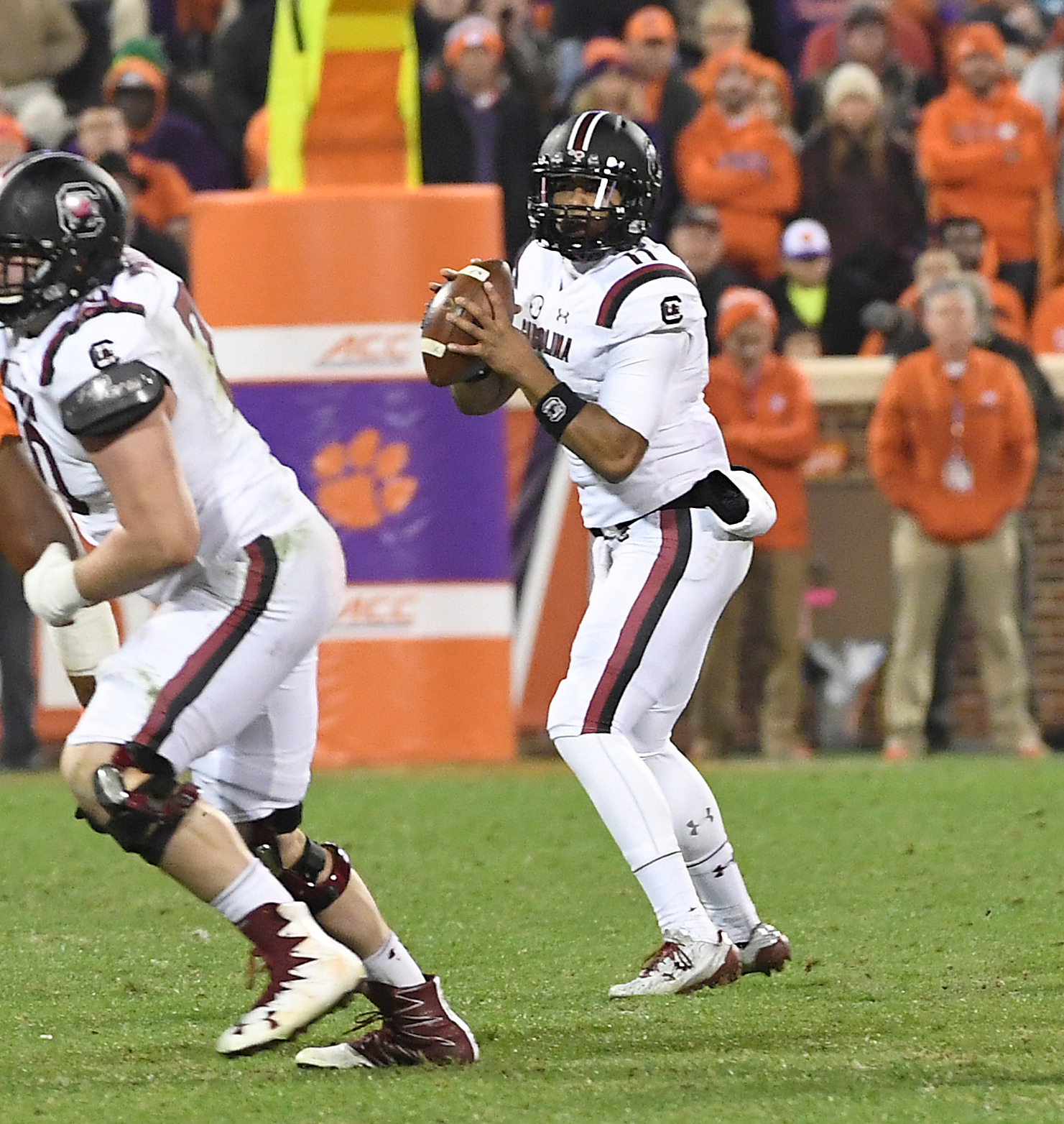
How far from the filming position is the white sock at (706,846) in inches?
219

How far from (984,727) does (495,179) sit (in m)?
3.65

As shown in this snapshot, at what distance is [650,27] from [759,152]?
38.5 inches

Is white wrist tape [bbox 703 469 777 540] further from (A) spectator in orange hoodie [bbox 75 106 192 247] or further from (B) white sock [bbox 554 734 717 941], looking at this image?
(A) spectator in orange hoodie [bbox 75 106 192 247]

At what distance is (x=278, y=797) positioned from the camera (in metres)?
4.63

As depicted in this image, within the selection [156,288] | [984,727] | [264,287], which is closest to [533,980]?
[156,288]

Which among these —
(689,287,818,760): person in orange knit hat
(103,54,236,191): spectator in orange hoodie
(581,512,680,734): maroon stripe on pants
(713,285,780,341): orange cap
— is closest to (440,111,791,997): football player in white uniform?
(581,512,680,734): maroon stripe on pants

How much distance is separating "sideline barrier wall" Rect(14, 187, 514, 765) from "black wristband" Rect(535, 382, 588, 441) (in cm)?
456

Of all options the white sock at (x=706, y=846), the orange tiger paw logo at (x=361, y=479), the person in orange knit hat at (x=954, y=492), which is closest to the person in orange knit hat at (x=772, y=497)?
the person in orange knit hat at (x=954, y=492)

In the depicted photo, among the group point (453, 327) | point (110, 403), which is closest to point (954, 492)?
point (453, 327)

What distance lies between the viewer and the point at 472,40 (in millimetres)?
12156

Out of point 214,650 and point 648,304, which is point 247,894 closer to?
point 214,650

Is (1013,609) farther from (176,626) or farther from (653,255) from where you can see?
(176,626)

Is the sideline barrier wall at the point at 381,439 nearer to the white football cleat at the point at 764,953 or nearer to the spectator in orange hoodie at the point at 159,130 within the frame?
the spectator in orange hoodie at the point at 159,130

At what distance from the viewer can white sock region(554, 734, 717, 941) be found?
533 centimetres
